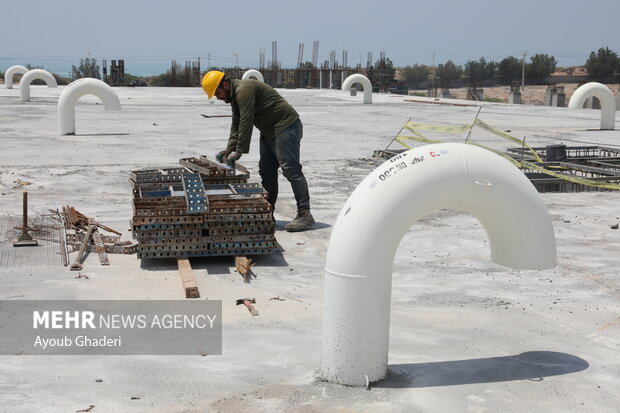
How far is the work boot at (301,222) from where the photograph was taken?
9.55 meters

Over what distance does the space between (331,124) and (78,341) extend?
66.7 feet

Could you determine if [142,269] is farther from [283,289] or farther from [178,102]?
[178,102]

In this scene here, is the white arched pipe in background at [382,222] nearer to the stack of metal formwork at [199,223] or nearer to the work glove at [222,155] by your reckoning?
the stack of metal formwork at [199,223]

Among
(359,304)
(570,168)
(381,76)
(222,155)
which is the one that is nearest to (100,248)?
(222,155)

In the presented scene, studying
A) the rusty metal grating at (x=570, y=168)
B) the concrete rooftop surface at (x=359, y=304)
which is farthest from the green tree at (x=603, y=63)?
the concrete rooftop surface at (x=359, y=304)

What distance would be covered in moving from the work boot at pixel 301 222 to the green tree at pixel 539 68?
78.0 metres

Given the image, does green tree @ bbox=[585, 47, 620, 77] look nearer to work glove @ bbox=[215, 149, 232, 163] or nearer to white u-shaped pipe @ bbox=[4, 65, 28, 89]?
white u-shaped pipe @ bbox=[4, 65, 28, 89]

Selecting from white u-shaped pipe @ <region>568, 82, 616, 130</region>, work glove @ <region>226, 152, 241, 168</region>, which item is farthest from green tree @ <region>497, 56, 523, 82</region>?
work glove @ <region>226, 152, 241, 168</region>

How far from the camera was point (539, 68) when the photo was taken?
3253 inches

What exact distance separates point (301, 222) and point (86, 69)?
7525 centimetres

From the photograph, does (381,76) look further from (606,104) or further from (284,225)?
(284,225)

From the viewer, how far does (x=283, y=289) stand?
7250mm

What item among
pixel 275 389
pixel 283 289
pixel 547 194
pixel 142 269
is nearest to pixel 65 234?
pixel 142 269

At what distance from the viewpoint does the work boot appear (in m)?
9.55
